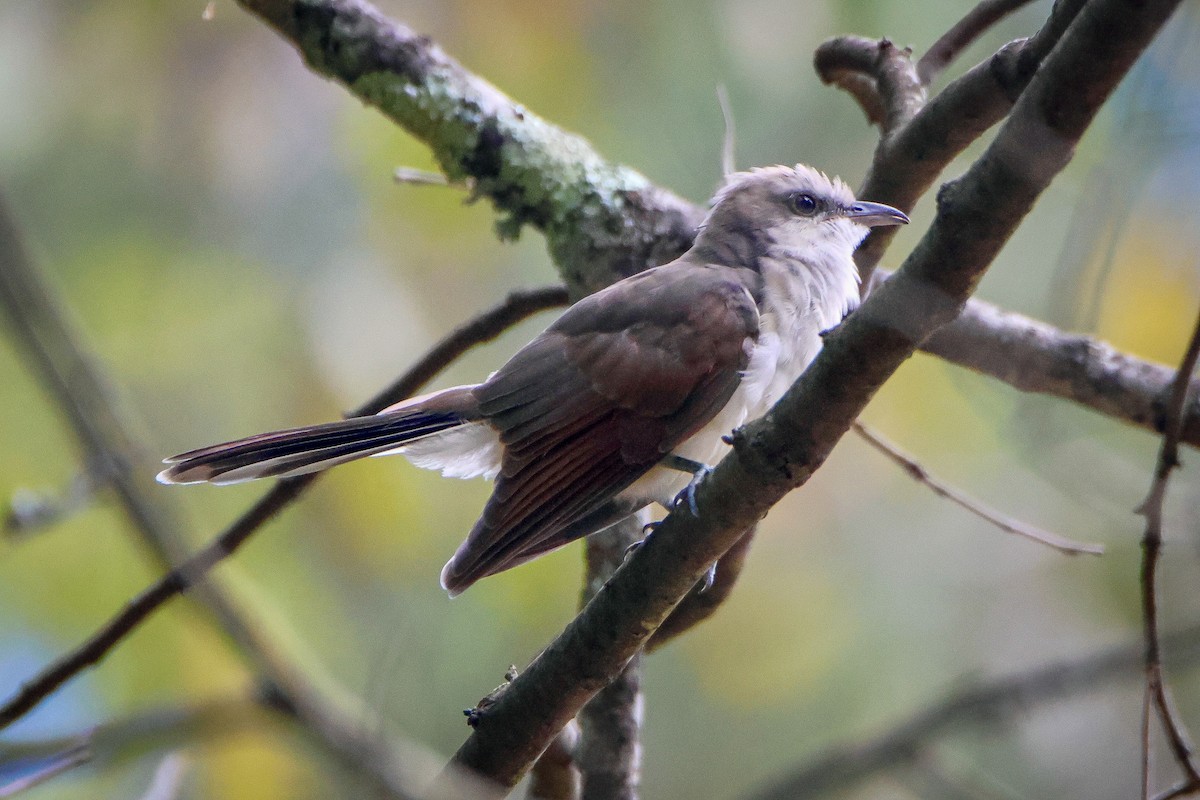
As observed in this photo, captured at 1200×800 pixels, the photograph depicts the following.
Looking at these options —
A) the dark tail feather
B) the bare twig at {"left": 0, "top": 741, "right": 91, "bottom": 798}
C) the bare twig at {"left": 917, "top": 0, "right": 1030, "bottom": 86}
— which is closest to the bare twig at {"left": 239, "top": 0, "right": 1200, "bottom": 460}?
the bare twig at {"left": 917, "top": 0, "right": 1030, "bottom": 86}

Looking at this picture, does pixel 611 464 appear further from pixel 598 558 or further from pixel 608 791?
pixel 608 791

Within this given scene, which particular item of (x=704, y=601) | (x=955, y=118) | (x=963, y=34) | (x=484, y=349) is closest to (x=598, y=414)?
(x=704, y=601)

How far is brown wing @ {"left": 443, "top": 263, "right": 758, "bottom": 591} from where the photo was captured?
278 centimetres

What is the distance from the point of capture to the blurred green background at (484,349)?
4828mm

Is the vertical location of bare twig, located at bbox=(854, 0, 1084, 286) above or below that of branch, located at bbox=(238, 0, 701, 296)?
above

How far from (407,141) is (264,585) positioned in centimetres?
213

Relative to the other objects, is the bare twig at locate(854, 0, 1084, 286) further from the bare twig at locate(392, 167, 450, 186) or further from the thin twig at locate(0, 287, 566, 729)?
the bare twig at locate(392, 167, 450, 186)

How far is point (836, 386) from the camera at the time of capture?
1.77 m

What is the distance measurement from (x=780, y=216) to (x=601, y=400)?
1130 millimetres

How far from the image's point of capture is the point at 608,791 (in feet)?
8.96

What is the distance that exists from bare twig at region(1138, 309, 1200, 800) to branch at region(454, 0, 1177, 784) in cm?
51

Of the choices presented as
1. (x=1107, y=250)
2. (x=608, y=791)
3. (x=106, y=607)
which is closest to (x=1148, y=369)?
(x=1107, y=250)

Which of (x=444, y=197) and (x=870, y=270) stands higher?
(x=870, y=270)

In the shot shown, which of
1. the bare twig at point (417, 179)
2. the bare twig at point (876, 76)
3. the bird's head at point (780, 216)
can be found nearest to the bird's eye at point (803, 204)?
the bird's head at point (780, 216)
